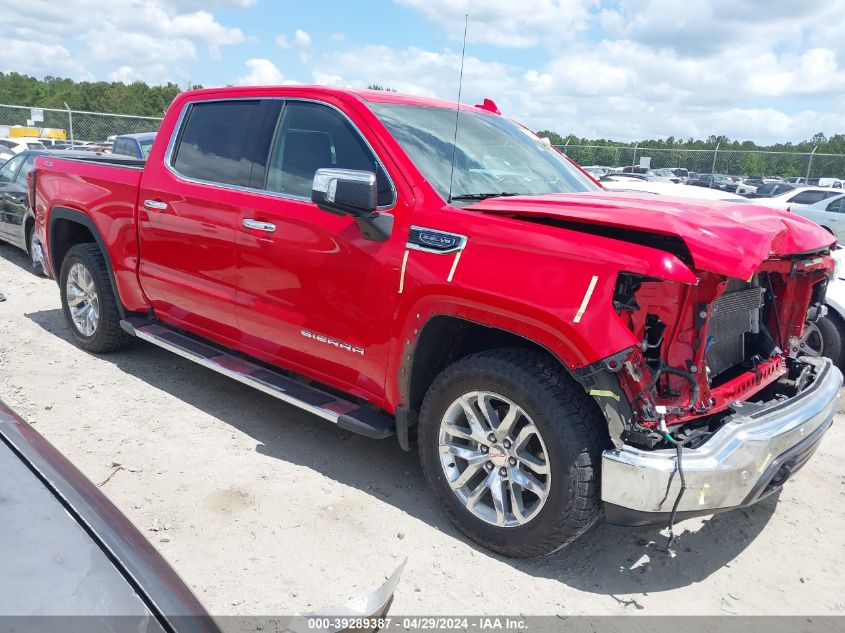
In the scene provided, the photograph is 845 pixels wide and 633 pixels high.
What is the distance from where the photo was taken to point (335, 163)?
11.8 ft

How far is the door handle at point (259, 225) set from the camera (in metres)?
3.73

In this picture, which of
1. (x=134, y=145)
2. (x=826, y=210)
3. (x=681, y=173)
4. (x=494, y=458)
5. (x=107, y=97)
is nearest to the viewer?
(x=494, y=458)

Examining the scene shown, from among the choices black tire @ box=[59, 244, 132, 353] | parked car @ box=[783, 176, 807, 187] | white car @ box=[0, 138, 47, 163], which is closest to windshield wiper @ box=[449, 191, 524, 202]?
black tire @ box=[59, 244, 132, 353]

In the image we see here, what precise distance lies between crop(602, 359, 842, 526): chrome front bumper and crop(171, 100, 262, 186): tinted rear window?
8.77 feet

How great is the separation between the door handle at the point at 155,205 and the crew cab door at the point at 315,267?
865mm

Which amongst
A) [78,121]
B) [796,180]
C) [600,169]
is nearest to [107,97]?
[78,121]

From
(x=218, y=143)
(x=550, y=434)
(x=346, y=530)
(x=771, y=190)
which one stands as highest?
(x=218, y=143)

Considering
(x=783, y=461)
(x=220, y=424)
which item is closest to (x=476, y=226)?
(x=783, y=461)

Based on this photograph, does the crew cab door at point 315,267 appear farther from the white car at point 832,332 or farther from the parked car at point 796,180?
the parked car at point 796,180

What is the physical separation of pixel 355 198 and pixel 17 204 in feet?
25.7

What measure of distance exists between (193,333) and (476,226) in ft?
8.70

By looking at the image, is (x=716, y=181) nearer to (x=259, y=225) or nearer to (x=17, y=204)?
(x=17, y=204)

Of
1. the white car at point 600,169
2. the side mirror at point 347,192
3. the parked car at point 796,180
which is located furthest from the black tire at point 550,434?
the white car at point 600,169

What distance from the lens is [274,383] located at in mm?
3879
